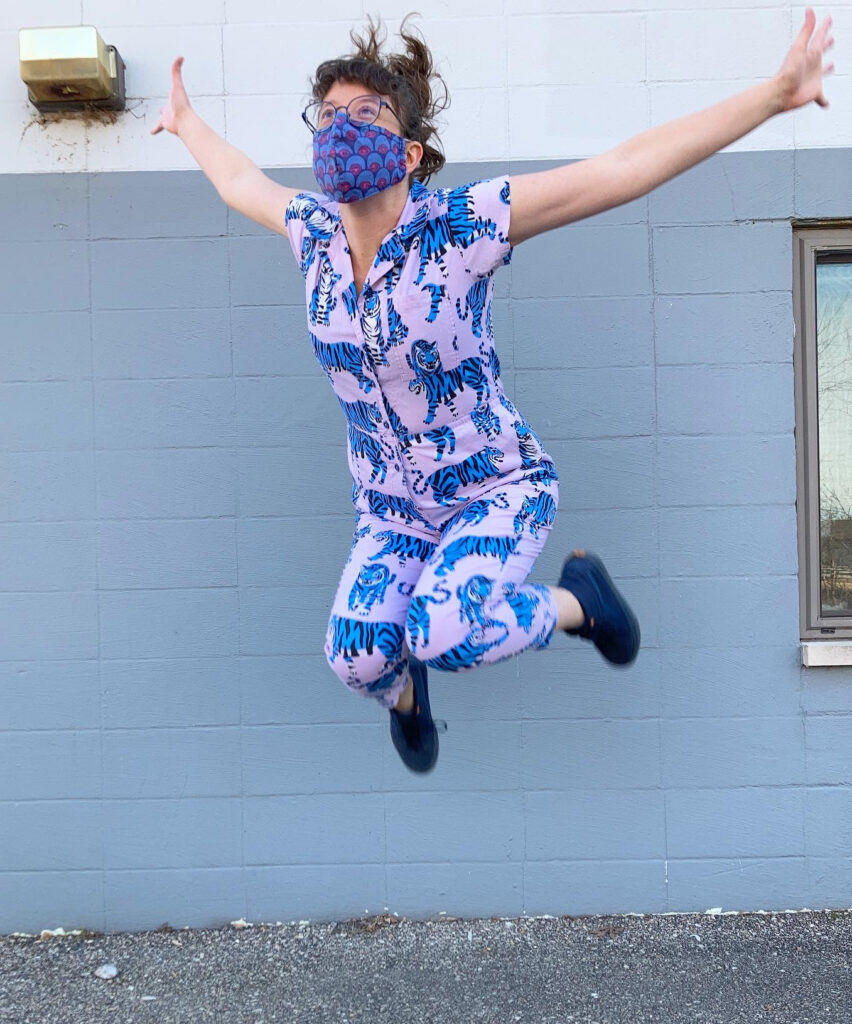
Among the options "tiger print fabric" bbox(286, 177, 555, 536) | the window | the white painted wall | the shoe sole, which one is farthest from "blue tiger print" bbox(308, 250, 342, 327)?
the window

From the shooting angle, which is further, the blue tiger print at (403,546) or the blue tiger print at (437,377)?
the blue tiger print at (403,546)

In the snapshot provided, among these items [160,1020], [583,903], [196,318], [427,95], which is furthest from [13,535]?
[583,903]

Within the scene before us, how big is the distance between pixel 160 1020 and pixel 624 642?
2126 mm

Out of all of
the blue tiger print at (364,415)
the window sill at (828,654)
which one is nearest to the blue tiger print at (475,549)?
the blue tiger print at (364,415)

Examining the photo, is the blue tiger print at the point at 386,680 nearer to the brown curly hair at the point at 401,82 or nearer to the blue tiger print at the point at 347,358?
the blue tiger print at the point at 347,358

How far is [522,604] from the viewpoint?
244 centimetres

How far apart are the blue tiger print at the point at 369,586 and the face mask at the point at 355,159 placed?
3.17 ft

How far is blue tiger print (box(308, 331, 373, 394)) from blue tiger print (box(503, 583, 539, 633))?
64 cm

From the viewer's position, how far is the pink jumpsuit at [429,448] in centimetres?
241

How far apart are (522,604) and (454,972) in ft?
6.06

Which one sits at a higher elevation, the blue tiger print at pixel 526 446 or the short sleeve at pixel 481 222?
the short sleeve at pixel 481 222

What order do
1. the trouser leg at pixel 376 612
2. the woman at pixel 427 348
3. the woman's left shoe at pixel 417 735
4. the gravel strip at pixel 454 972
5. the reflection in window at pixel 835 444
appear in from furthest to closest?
the reflection in window at pixel 835 444
the gravel strip at pixel 454 972
the woman's left shoe at pixel 417 735
the trouser leg at pixel 376 612
the woman at pixel 427 348

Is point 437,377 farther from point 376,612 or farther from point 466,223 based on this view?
point 376,612

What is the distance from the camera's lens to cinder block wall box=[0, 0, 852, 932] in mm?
3871
